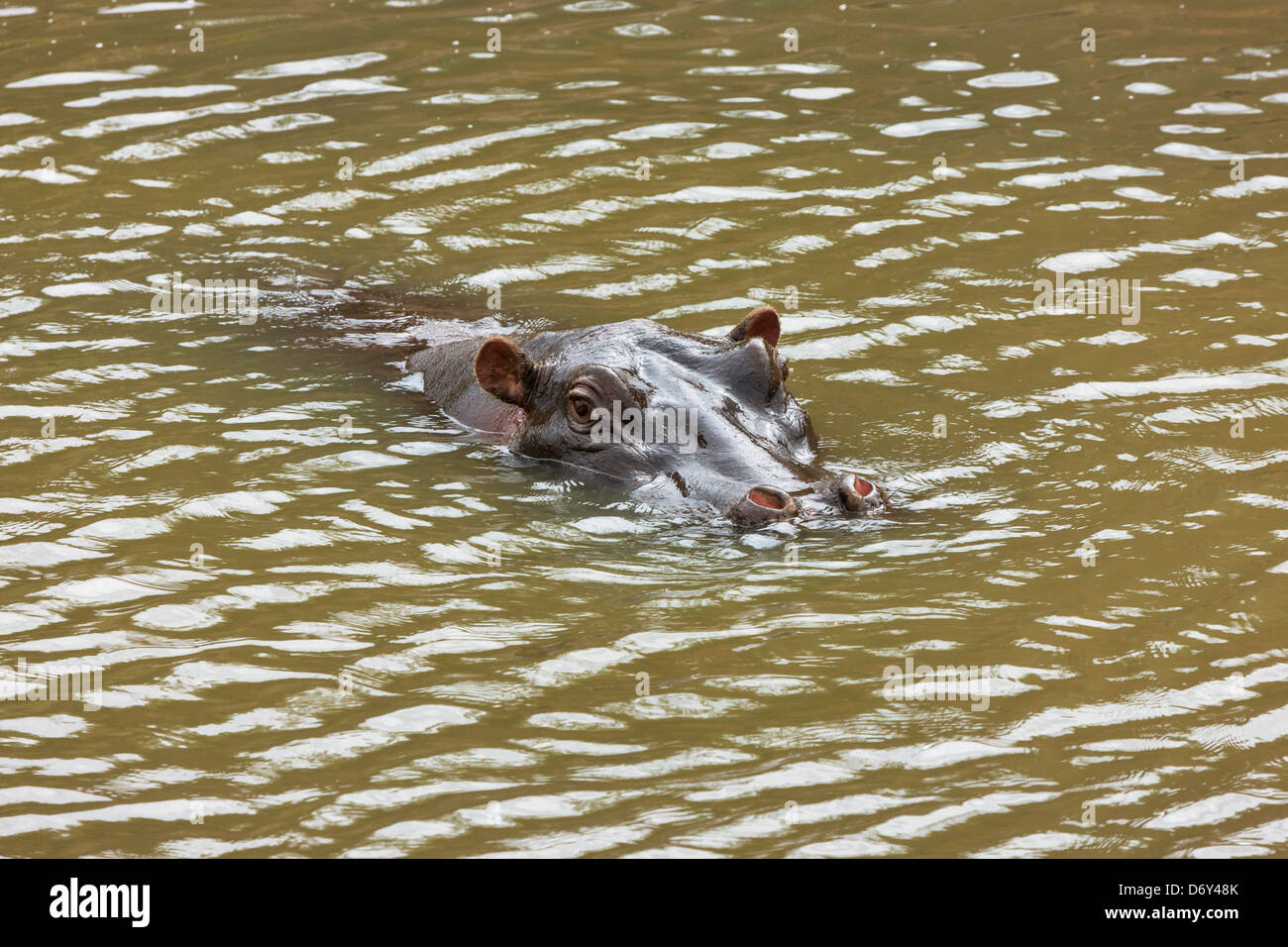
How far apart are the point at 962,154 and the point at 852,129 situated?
1022mm

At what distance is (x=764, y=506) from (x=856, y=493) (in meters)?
0.42

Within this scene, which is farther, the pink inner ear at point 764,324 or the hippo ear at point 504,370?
the hippo ear at point 504,370

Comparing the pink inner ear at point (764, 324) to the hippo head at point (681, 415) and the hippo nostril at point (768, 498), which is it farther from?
the hippo nostril at point (768, 498)

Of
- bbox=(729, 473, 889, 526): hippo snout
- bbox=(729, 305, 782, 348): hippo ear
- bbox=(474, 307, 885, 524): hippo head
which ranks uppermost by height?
bbox=(729, 305, 782, 348): hippo ear

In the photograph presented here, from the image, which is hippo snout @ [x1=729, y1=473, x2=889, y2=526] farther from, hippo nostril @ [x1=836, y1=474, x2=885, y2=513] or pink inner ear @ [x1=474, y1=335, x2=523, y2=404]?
pink inner ear @ [x1=474, y1=335, x2=523, y2=404]

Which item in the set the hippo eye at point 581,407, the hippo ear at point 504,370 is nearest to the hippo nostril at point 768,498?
the hippo eye at point 581,407

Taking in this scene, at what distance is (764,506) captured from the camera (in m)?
6.84

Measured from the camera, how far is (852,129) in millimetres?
13016

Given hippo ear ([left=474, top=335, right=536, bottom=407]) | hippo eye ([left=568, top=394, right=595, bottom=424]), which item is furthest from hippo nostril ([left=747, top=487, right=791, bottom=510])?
hippo ear ([left=474, top=335, right=536, bottom=407])

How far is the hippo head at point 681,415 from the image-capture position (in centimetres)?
714

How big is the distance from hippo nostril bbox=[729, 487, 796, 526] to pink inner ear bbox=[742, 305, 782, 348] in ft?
4.65

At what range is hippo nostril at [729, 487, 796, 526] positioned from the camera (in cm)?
681

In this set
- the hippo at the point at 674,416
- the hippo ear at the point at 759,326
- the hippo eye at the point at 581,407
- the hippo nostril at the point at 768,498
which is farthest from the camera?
the hippo ear at the point at 759,326
